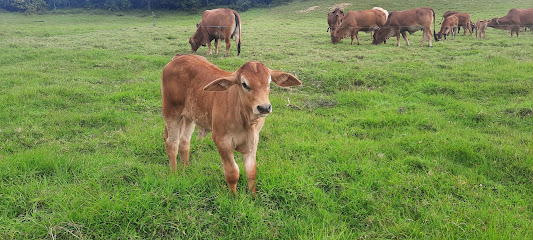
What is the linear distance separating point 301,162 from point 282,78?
1.55 metres

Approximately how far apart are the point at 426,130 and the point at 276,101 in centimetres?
345

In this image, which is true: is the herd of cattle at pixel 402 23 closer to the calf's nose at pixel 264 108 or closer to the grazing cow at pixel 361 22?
the grazing cow at pixel 361 22

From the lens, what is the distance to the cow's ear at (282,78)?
130 inches

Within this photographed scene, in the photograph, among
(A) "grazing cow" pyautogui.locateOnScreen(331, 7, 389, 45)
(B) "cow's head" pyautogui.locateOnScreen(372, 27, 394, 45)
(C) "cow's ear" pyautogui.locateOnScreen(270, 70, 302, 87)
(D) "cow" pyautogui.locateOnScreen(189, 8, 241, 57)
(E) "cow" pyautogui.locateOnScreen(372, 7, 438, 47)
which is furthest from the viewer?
(A) "grazing cow" pyautogui.locateOnScreen(331, 7, 389, 45)

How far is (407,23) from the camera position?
17.9m

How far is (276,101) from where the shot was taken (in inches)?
304

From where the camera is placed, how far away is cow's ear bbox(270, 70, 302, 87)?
3305 millimetres

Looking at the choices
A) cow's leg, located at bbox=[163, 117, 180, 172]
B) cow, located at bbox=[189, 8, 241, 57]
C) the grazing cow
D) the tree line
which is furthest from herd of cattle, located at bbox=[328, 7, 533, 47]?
the tree line

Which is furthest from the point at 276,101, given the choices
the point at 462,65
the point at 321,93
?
the point at 462,65

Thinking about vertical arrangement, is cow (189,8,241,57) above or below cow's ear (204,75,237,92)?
above

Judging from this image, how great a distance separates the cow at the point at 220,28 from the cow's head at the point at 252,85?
1144 centimetres

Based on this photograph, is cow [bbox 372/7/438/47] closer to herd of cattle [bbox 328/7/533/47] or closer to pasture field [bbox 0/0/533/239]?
herd of cattle [bbox 328/7/533/47]

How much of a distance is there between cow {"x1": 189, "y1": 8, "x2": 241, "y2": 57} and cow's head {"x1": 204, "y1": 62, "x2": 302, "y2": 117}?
1144 centimetres

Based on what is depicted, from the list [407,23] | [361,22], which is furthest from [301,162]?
[361,22]
